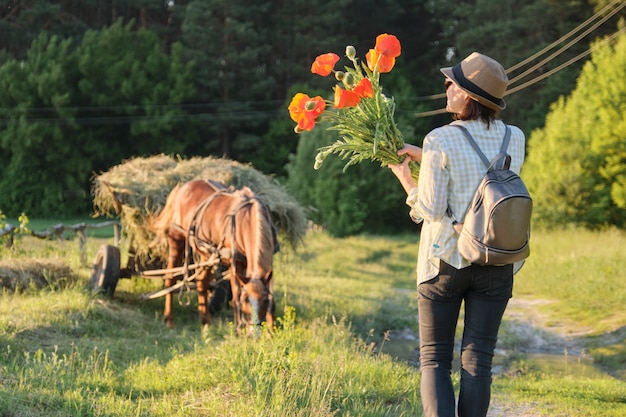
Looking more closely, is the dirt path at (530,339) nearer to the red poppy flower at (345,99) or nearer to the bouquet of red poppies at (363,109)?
the bouquet of red poppies at (363,109)

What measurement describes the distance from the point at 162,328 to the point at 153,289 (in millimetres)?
1849

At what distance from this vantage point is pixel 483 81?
3.27 m

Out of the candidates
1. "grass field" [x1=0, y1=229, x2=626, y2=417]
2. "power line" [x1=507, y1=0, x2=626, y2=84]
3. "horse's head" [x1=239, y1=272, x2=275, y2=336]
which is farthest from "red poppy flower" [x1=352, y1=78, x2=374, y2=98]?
"power line" [x1=507, y1=0, x2=626, y2=84]

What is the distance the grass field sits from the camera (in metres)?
4.30

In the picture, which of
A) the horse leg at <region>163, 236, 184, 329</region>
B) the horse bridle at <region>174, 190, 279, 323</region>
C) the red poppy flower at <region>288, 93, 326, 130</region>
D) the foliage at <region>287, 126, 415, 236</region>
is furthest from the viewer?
the foliage at <region>287, 126, 415, 236</region>

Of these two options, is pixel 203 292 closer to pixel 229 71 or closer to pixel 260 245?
pixel 260 245

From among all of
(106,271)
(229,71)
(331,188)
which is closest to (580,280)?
(106,271)

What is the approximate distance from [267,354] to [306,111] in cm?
205

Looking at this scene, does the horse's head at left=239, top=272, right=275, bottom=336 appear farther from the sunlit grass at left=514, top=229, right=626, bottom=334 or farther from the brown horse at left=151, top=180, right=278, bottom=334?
the sunlit grass at left=514, top=229, right=626, bottom=334

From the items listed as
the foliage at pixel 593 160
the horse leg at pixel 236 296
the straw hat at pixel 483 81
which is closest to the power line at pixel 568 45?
the foliage at pixel 593 160

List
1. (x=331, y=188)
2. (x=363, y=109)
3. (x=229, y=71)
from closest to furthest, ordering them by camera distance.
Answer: (x=363, y=109) < (x=331, y=188) < (x=229, y=71)

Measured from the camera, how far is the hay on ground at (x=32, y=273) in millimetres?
8461

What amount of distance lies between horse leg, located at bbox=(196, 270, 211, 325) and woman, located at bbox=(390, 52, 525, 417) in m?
5.38

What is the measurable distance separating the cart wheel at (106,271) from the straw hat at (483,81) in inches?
264
